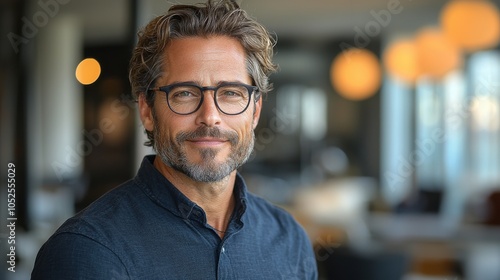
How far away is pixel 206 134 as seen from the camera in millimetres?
1119

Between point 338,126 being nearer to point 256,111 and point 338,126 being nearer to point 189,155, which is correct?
point 256,111

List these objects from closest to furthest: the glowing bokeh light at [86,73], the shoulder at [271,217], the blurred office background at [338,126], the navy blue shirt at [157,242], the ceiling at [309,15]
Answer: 1. the navy blue shirt at [157,242]
2. the shoulder at [271,217]
3. the glowing bokeh light at [86,73]
4. the blurred office background at [338,126]
5. the ceiling at [309,15]

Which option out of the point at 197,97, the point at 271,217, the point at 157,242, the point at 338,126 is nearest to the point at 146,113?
the point at 197,97

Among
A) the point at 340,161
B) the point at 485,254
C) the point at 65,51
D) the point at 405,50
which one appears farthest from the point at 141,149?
the point at 340,161

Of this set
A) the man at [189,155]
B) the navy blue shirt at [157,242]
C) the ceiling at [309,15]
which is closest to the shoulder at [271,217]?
the navy blue shirt at [157,242]

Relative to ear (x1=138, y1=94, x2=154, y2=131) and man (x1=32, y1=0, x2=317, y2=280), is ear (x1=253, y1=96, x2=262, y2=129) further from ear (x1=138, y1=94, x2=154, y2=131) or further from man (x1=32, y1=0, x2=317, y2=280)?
ear (x1=138, y1=94, x2=154, y2=131)

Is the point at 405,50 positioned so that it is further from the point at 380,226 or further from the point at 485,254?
the point at 485,254

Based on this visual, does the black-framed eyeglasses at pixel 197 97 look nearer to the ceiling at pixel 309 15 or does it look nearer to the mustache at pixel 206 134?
the mustache at pixel 206 134

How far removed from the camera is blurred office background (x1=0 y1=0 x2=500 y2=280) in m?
4.72

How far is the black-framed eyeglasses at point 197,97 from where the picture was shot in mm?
1132

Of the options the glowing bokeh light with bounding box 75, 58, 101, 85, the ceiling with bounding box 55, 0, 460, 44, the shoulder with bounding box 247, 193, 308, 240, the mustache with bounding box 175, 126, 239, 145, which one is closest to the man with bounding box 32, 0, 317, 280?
the mustache with bounding box 175, 126, 239, 145

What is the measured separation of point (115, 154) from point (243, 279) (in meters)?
7.74

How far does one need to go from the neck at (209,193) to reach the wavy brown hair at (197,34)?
87 mm

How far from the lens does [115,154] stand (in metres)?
8.75
